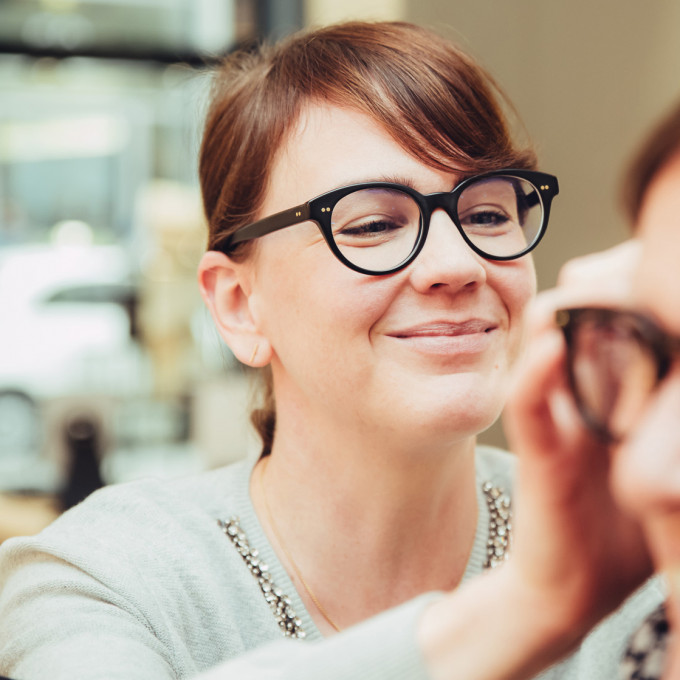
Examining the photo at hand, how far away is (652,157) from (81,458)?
2.97m

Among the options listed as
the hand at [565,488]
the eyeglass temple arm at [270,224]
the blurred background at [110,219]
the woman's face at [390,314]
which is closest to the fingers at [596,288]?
the hand at [565,488]

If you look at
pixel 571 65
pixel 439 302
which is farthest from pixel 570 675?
pixel 571 65

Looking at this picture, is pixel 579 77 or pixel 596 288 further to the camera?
pixel 579 77

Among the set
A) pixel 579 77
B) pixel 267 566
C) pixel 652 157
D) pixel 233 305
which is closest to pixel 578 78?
pixel 579 77

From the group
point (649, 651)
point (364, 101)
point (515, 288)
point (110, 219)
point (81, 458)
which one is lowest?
point (81, 458)

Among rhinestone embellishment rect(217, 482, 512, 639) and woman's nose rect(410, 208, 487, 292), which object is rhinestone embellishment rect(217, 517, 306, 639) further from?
woman's nose rect(410, 208, 487, 292)

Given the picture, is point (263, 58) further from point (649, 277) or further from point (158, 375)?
→ point (158, 375)

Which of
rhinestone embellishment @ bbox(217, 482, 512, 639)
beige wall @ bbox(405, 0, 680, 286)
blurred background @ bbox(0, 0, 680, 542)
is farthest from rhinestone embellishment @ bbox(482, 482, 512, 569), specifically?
blurred background @ bbox(0, 0, 680, 542)

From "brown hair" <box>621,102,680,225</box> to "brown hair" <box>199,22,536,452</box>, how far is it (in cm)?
54

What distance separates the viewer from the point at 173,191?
4719 millimetres

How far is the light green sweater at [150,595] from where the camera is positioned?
937 millimetres

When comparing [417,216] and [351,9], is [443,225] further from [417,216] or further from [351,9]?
[351,9]

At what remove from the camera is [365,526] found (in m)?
1.18

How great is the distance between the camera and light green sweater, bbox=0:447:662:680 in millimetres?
937
